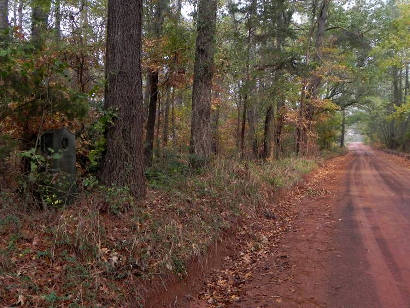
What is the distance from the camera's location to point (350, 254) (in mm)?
6145

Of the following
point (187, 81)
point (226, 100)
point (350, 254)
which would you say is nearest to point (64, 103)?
point (350, 254)

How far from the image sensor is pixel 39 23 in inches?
326

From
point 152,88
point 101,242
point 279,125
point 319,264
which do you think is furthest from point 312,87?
point 101,242

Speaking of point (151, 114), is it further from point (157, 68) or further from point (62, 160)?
point (62, 160)

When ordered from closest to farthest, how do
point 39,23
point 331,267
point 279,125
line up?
point 331,267 < point 39,23 < point 279,125

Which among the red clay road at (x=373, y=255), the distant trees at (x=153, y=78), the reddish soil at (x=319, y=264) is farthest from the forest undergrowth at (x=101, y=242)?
the distant trees at (x=153, y=78)

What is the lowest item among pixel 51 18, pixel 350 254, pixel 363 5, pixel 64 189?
pixel 350 254

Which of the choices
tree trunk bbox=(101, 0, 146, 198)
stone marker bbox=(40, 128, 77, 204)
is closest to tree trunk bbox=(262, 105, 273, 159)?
tree trunk bbox=(101, 0, 146, 198)

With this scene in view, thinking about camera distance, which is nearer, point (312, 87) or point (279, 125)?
point (312, 87)

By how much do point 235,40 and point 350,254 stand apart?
32.3 feet

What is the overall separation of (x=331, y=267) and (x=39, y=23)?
27.3 ft

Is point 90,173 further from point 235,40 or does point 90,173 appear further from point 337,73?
point 337,73

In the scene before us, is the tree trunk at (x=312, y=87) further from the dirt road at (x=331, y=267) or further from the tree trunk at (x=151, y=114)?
the dirt road at (x=331, y=267)

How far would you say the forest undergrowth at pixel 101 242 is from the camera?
399 cm
